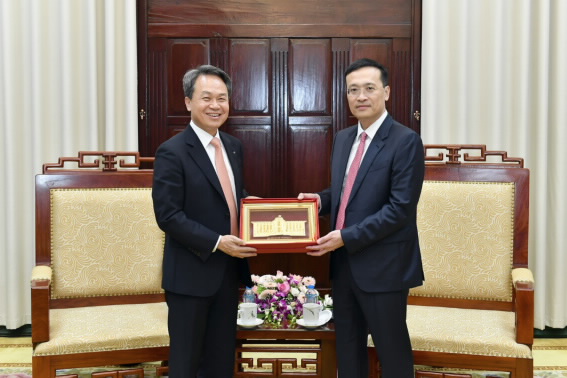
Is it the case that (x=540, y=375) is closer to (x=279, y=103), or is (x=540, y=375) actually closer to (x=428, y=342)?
(x=428, y=342)

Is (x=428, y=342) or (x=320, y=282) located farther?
(x=320, y=282)

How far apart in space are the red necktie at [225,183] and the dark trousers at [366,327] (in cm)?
41

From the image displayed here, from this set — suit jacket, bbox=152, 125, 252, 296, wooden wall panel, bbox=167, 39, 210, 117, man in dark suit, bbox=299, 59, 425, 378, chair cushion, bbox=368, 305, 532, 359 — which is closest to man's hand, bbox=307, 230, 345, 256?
man in dark suit, bbox=299, 59, 425, 378

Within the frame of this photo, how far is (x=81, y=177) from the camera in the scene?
2795 millimetres

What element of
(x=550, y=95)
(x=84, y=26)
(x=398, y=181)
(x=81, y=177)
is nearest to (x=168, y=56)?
(x=84, y=26)

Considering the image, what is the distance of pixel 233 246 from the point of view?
6.92ft

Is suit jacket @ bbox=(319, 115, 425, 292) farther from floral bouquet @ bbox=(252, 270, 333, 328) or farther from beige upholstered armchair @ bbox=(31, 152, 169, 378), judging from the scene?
beige upholstered armchair @ bbox=(31, 152, 169, 378)

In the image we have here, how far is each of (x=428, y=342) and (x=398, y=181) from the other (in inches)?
26.6

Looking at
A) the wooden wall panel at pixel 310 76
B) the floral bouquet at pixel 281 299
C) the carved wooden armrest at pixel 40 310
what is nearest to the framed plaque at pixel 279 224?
the floral bouquet at pixel 281 299

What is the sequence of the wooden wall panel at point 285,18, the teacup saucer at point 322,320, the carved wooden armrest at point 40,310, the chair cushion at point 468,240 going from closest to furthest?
the carved wooden armrest at point 40,310 < the teacup saucer at point 322,320 < the chair cushion at point 468,240 < the wooden wall panel at point 285,18

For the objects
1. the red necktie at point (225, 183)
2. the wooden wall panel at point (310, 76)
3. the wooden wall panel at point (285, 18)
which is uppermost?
the wooden wall panel at point (285, 18)

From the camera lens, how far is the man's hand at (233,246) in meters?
2.11

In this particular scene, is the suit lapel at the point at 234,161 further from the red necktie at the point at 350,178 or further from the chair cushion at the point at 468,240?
the chair cushion at the point at 468,240

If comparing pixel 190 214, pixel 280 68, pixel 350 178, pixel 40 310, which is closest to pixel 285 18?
pixel 280 68
